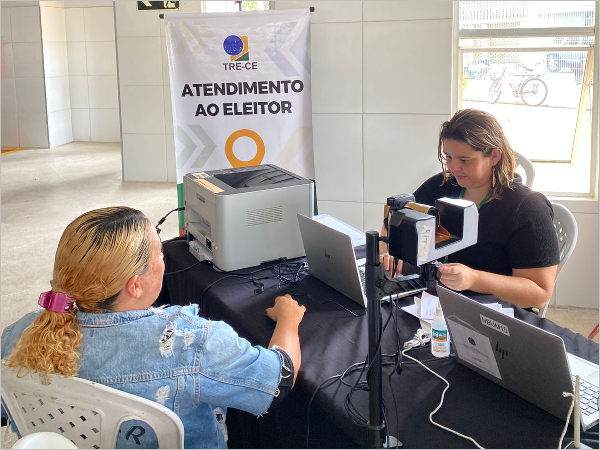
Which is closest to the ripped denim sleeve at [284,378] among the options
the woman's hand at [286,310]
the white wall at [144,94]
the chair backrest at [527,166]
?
the woman's hand at [286,310]

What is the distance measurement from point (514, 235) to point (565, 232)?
42 centimetres

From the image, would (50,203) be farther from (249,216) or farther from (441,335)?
(441,335)

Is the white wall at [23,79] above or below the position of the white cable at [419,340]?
above

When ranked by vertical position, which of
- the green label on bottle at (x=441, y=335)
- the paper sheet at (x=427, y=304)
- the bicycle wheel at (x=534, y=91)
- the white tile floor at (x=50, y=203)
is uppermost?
the bicycle wheel at (x=534, y=91)

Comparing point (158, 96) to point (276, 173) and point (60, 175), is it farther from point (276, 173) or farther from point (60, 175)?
point (276, 173)

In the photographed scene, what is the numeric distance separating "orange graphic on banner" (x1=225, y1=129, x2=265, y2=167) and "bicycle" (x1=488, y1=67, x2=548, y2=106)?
1.39 metres

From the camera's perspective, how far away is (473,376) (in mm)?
1458

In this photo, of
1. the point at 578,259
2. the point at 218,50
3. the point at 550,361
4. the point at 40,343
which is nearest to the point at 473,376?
the point at 550,361

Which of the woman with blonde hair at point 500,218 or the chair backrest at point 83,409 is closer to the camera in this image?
the chair backrest at point 83,409

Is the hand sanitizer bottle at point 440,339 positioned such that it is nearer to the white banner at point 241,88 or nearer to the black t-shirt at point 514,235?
the black t-shirt at point 514,235

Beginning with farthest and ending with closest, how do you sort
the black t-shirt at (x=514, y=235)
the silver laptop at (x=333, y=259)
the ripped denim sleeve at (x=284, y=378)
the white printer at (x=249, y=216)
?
the white printer at (x=249, y=216), the black t-shirt at (x=514, y=235), the silver laptop at (x=333, y=259), the ripped denim sleeve at (x=284, y=378)

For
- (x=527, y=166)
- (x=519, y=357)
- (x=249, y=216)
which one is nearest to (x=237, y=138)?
(x=249, y=216)

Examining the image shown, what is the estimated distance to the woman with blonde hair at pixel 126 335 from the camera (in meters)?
1.24

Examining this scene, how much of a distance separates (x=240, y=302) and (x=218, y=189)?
0.46m
